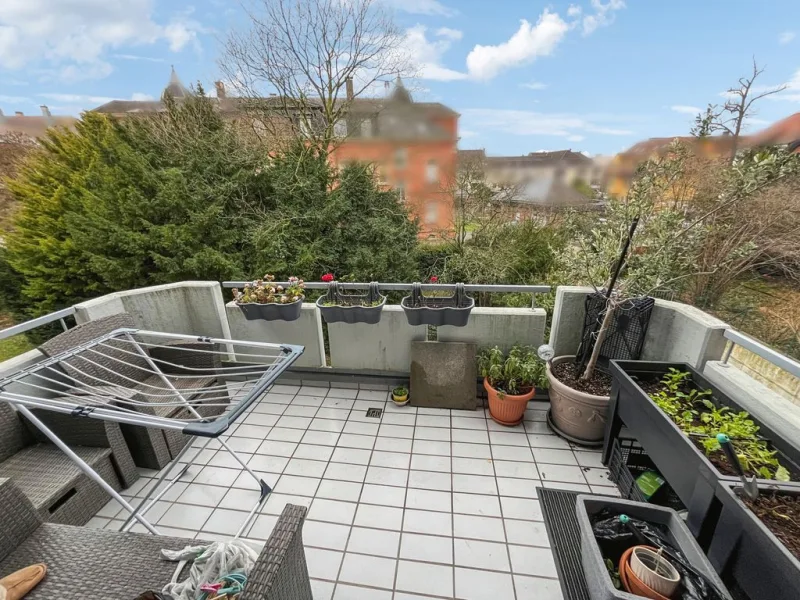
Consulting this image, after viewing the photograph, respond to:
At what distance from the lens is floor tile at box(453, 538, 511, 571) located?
1.64 meters

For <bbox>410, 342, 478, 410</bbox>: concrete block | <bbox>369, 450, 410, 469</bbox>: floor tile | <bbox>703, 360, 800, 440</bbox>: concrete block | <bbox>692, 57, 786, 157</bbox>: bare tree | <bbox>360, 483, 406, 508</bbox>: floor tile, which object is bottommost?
<bbox>369, 450, 410, 469</bbox>: floor tile

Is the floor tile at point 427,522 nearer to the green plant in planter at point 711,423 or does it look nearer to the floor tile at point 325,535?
the floor tile at point 325,535

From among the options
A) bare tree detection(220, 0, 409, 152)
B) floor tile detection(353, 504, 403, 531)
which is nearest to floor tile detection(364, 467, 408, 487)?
floor tile detection(353, 504, 403, 531)

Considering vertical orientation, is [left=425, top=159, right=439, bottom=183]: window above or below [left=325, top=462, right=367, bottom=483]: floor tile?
above

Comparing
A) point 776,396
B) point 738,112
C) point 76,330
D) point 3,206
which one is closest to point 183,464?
point 76,330

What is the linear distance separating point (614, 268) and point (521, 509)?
164 cm

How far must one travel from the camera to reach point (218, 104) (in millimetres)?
6473

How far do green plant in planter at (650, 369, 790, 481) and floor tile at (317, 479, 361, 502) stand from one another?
5.81 ft

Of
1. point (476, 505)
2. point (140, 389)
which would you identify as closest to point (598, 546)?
point (476, 505)

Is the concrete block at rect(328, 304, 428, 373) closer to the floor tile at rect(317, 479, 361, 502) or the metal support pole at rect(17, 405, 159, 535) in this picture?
the floor tile at rect(317, 479, 361, 502)

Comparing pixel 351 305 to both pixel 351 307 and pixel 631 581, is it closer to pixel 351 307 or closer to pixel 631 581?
pixel 351 307

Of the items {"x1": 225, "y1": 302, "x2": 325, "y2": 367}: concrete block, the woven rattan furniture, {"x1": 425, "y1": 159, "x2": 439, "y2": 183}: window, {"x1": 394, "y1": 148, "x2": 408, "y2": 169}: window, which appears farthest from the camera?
{"x1": 425, "y1": 159, "x2": 439, "y2": 183}: window

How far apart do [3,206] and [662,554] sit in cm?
1292

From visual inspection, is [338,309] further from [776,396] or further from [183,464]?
[776,396]
